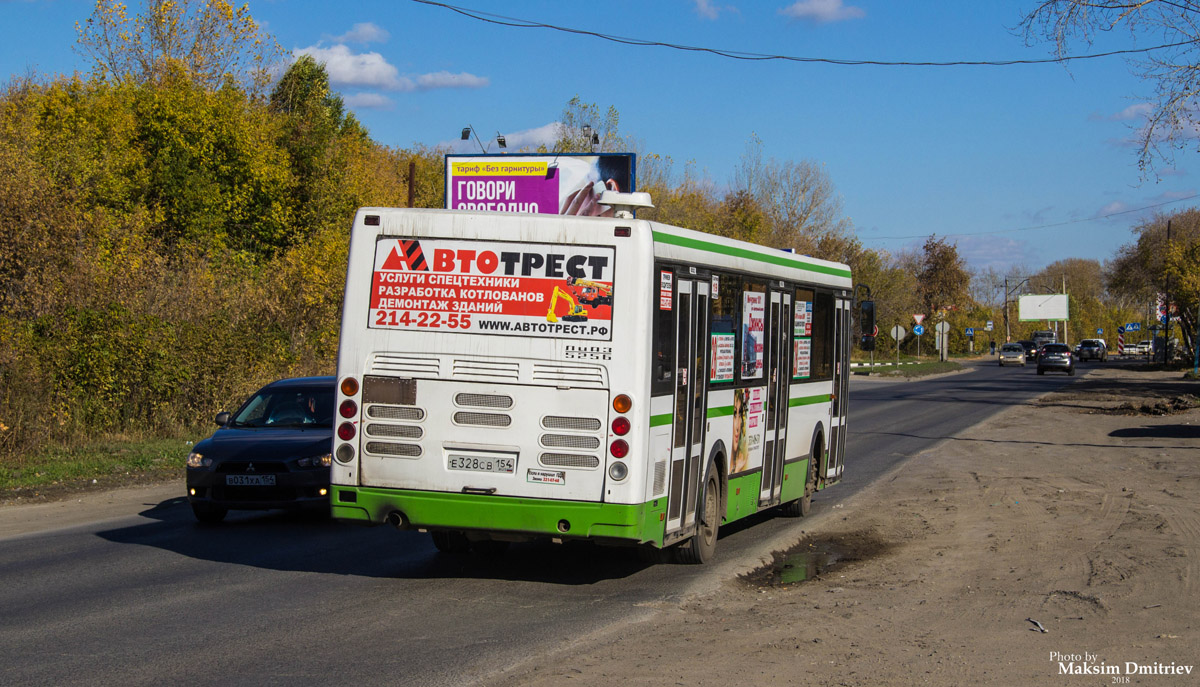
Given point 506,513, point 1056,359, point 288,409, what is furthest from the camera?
point 1056,359

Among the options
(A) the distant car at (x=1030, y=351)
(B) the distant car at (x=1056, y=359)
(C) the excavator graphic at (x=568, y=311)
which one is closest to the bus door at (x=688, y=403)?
(C) the excavator graphic at (x=568, y=311)

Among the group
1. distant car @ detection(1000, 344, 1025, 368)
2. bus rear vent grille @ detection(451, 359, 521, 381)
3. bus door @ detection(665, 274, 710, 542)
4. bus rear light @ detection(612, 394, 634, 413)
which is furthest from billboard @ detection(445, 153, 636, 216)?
distant car @ detection(1000, 344, 1025, 368)

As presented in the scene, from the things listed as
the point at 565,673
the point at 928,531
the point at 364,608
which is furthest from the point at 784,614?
the point at 928,531

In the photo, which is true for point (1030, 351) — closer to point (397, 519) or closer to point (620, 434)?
point (620, 434)

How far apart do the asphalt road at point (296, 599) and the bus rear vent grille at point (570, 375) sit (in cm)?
162

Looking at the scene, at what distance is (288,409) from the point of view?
13.4m

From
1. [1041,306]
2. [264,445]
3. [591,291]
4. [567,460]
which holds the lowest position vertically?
[264,445]

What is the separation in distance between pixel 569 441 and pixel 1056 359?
198ft

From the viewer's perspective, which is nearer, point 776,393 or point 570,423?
point 570,423

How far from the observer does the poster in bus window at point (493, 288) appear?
333 inches

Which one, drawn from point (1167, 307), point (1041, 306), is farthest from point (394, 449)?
point (1041, 306)

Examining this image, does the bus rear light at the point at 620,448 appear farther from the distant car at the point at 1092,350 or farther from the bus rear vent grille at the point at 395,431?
the distant car at the point at 1092,350

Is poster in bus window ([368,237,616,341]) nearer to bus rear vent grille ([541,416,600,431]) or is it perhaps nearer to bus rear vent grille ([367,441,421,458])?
bus rear vent grille ([541,416,600,431])

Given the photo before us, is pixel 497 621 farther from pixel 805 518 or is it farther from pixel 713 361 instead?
pixel 805 518
